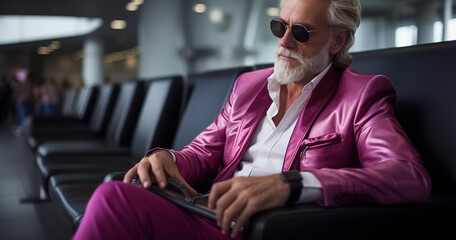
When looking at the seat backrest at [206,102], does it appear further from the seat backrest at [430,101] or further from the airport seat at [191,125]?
the seat backrest at [430,101]

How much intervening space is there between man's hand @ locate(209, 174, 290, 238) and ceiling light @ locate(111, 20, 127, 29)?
44.2 ft

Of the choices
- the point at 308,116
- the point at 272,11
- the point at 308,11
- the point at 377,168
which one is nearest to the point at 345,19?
the point at 308,11

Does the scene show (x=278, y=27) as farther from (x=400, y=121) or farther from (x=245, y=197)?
(x=245, y=197)

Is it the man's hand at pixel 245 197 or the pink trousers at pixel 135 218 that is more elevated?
the man's hand at pixel 245 197

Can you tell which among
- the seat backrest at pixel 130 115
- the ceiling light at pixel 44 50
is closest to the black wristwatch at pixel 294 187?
the seat backrest at pixel 130 115

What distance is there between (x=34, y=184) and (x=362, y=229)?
384 cm

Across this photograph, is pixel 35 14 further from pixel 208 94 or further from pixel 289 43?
pixel 289 43

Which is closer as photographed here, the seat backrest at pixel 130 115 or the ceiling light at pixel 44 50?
the seat backrest at pixel 130 115

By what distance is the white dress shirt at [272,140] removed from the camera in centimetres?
142

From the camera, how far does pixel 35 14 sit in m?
12.1

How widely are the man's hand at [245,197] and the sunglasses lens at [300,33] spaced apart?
0.59m

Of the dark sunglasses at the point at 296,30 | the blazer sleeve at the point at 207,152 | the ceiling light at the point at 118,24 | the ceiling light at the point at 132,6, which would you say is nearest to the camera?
the dark sunglasses at the point at 296,30

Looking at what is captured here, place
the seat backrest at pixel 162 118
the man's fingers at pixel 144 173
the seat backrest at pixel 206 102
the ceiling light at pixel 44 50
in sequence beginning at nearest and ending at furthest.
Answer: the man's fingers at pixel 144 173, the seat backrest at pixel 206 102, the seat backrest at pixel 162 118, the ceiling light at pixel 44 50

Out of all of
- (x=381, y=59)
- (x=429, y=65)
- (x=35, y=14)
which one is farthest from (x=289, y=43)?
(x=35, y=14)
